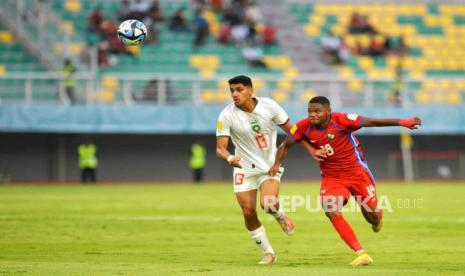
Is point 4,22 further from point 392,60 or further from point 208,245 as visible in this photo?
point 208,245

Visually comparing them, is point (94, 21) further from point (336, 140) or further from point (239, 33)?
point (336, 140)

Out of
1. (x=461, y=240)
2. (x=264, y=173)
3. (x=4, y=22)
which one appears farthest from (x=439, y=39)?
(x=264, y=173)

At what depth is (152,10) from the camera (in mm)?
43812

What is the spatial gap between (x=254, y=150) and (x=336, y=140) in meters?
1.08

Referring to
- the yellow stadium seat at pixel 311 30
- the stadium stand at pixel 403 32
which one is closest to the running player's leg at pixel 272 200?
Answer: the stadium stand at pixel 403 32

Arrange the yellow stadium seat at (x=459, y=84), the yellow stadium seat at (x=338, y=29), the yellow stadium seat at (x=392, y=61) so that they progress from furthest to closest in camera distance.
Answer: the yellow stadium seat at (x=338, y=29)
the yellow stadium seat at (x=392, y=61)
the yellow stadium seat at (x=459, y=84)

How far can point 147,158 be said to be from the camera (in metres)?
41.4

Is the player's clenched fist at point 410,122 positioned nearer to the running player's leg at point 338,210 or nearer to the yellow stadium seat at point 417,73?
the running player's leg at point 338,210

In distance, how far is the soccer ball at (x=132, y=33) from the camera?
14602mm

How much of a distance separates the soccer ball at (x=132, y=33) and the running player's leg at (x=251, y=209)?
9.87 ft

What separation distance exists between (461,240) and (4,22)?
96.1 feet

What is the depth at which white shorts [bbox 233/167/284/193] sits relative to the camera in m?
12.7

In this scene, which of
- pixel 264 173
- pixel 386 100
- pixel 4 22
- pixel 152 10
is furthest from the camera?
pixel 152 10

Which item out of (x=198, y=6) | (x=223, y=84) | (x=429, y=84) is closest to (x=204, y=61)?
(x=198, y=6)
